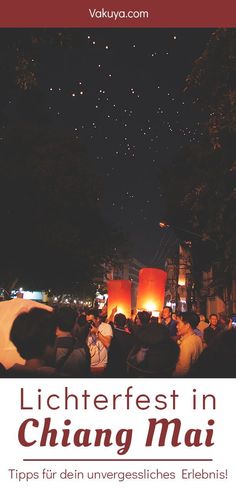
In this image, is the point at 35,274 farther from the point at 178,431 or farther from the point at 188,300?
the point at 178,431

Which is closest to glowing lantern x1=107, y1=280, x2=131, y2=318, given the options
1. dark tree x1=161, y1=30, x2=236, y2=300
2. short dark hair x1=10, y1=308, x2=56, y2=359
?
dark tree x1=161, y1=30, x2=236, y2=300

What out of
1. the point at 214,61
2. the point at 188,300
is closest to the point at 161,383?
the point at 214,61

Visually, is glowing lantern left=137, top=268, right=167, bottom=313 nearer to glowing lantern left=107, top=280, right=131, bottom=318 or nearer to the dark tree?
glowing lantern left=107, top=280, right=131, bottom=318

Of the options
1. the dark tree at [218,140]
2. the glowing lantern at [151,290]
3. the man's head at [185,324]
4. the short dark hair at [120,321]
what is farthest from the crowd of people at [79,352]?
the glowing lantern at [151,290]

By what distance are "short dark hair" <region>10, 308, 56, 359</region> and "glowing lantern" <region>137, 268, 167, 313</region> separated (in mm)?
14659

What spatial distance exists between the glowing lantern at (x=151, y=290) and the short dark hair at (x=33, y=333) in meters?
14.7

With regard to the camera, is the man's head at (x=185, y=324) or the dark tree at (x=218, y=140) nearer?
the man's head at (x=185, y=324)

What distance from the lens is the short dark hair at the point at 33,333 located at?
399 centimetres

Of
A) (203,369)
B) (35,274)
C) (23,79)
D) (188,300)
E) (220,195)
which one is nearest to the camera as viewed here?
(203,369)

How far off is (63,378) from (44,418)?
11.5 inches

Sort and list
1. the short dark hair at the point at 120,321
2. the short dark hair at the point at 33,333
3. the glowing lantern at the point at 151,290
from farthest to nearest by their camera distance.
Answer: the glowing lantern at the point at 151,290
the short dark hair at the point at 120,321
the short dark hair at the point at 33,333

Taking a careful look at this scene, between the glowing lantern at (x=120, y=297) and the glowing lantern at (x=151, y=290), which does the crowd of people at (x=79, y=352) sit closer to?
the glowing lantern at (x=151, y=290)

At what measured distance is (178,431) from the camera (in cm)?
379

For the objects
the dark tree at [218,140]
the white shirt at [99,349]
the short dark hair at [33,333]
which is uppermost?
the dark tree at [218,140]
